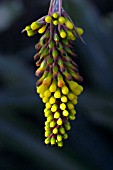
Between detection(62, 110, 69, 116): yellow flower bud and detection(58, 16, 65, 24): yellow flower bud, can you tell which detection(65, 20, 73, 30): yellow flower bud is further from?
detection(62, 110, 69, 116): yellow flower bud

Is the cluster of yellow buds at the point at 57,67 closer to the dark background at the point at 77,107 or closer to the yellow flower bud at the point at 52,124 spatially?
the yellow flower bud at the point at 52,124

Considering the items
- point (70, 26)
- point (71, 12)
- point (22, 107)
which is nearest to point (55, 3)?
point (70, 26)

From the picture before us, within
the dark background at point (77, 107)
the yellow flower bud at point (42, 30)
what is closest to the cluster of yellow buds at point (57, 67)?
Answer: the yellow flower bud at point (42, 30)

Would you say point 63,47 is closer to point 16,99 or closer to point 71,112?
point 71,112

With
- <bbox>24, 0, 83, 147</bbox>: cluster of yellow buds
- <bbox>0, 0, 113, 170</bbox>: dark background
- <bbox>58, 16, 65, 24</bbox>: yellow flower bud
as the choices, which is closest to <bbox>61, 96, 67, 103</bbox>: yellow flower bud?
<bbox>24, 0, 83, 147</bbox>: cluster of yellow buds

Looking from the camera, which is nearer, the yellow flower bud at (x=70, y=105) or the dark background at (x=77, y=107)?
the yellow flower bud at (x=70, y=105)

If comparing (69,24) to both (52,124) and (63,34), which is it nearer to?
(63,34)
